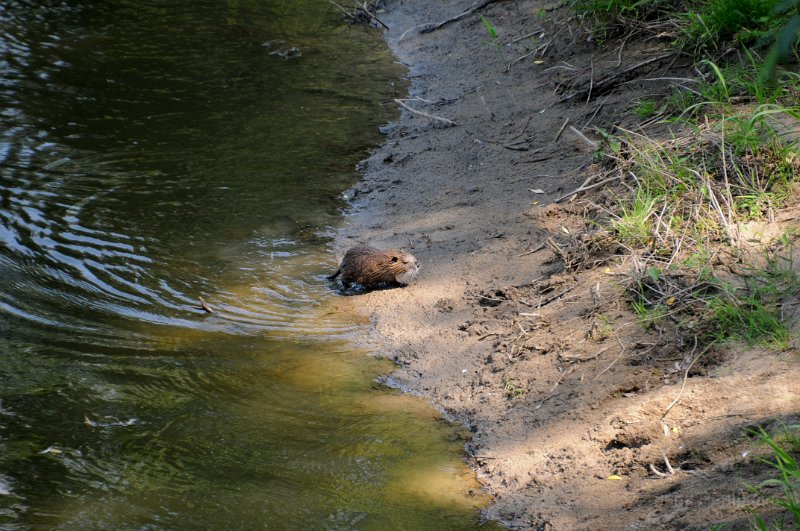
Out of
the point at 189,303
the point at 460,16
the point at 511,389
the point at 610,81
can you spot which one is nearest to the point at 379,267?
the point at 189,303

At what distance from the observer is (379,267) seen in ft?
18.4

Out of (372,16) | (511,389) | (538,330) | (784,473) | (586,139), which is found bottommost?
(511,389)

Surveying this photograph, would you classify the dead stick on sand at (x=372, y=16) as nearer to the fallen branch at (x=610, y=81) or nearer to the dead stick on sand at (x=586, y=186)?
the fallen branch at (x=610, y=81)

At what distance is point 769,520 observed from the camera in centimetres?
298

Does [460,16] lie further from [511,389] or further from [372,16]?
[511,389]

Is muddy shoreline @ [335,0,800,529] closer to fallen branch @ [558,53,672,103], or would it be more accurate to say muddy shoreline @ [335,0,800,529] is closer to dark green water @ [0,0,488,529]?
fallen branch @ [558,53,672,103]

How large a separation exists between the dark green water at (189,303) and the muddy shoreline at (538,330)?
283 mm

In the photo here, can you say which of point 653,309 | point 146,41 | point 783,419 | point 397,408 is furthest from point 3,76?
point 783,419

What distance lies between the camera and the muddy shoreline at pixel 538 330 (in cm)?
362

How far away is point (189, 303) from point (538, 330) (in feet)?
7.76

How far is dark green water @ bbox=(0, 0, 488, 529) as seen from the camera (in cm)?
376

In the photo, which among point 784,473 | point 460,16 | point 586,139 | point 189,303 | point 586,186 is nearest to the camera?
point 784,473

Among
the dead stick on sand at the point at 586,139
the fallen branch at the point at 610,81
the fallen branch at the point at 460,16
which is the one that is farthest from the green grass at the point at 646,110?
the fallen branch at the point at 460,16

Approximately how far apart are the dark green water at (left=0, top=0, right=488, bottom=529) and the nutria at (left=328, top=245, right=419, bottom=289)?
0.91 ft
